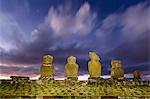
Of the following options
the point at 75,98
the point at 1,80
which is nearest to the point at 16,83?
the point at 1,80

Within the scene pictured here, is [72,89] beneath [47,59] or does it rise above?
beneath

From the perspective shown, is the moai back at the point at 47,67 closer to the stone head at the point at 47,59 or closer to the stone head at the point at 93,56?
the stone head at the point at 47,59

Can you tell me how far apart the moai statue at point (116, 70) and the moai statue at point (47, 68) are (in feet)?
19.2

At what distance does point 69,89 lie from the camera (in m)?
26.4

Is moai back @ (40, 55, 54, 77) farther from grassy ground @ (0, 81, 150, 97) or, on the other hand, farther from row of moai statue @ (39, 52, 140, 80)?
grassy ground @ (0, 81, 150, 97)

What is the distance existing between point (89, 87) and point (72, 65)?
11.0 ft

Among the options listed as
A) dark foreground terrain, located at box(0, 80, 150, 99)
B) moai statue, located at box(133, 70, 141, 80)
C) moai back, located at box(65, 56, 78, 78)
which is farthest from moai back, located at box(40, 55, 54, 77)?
moai statue, located at box(133, 70, 141, 80)

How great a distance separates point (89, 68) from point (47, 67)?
13.0 ft

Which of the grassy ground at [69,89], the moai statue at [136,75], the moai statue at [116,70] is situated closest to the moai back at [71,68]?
the grassy ground at [69,89]

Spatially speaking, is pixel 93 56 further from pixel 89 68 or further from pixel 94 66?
pixel 89 68

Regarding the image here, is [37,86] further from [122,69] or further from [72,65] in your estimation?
[122,69]

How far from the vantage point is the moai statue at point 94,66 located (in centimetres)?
2973

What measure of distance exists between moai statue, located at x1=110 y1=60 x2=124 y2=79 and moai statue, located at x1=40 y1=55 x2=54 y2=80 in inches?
231

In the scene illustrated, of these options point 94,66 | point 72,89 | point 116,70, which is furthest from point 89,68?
point 72,89
